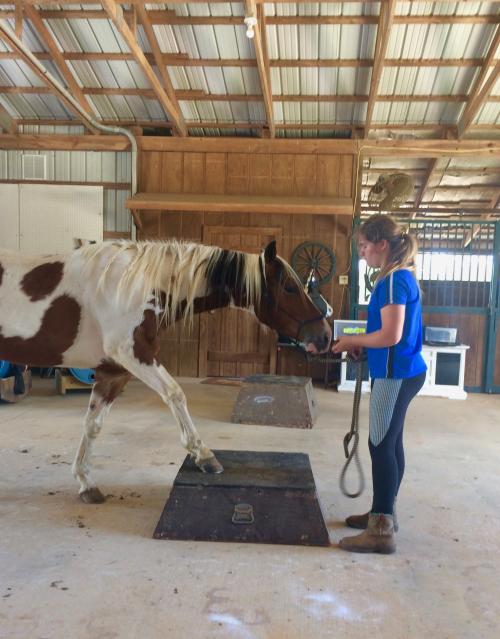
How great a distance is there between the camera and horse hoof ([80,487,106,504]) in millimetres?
2494

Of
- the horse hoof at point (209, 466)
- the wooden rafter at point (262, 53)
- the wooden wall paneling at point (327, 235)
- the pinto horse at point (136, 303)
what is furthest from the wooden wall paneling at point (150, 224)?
the horse hoof at point (209, 466)

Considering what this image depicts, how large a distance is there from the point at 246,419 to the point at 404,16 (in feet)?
14.1

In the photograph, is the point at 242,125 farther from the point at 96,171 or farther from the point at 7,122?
the point at 7,122

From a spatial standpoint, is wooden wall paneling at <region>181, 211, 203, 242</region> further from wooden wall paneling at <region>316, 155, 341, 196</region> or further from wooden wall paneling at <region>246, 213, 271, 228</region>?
wooden wall paneling at <region>316, 155, 341, 196</region>

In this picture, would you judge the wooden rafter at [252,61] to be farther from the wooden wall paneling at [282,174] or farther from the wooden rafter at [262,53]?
the wooden wall paneling at [282,174]

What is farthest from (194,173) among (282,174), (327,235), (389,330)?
(389,330)

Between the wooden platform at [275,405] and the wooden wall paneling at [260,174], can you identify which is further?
the wooden wall paneling at [260,174]

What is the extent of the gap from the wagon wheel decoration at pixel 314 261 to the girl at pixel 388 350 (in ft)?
14.2

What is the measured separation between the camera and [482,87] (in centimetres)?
557

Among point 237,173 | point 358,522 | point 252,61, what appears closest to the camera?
point 358,522

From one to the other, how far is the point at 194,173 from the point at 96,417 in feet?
15.7

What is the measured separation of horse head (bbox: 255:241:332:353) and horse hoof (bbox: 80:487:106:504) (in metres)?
1.25

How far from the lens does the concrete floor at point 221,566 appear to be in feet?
5.15

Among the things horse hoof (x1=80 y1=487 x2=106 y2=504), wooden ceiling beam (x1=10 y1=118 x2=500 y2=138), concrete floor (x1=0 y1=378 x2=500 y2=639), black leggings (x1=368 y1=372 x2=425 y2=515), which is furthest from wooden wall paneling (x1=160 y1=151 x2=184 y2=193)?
black leggings (x1=368 y1=372 x2=425 y2=515)
